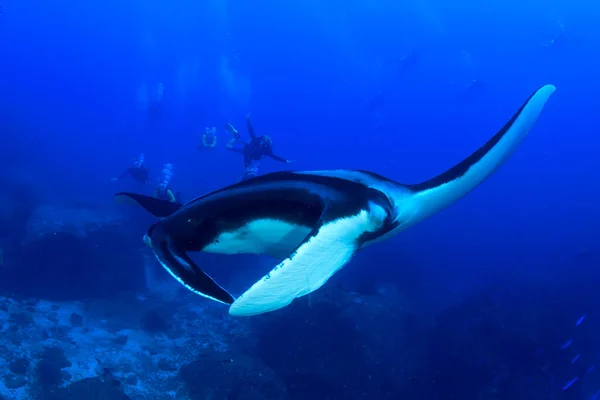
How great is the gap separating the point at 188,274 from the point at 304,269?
1.61 ft

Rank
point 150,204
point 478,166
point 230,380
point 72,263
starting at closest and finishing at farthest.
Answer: point 478,166
point 150,204
point 230,380
point 72,263

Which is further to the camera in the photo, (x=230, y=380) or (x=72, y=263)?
(x=72, y=263)

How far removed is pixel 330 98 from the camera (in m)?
86.1

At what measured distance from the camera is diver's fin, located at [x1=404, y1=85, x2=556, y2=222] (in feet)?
5.89

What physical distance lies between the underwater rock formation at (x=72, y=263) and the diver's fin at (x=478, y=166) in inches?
480

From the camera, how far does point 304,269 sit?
1.13 metres

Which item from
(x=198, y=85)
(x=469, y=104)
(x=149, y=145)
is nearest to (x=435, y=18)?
(x=469, y=104)

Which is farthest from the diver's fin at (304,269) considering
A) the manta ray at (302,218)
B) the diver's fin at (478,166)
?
the diver's fin at (478,166)

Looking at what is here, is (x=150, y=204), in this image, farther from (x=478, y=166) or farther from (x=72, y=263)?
(x=72, y=263)

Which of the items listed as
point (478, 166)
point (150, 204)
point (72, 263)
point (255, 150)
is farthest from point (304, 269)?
point (72, 263)

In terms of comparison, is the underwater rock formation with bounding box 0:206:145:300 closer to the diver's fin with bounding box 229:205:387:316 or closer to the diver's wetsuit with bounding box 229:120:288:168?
the diver's wetsuit with bounding box 229:120:288:168

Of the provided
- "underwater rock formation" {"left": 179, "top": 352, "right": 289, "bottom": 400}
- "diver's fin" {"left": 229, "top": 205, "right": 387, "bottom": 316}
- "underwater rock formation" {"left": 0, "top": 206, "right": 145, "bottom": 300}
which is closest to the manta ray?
"diver's fin" {"left": 229, "top": 205, "right": 387, "bottom": 316}

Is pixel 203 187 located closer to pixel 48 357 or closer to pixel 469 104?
pixel 48 357

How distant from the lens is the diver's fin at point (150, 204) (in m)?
2.24
